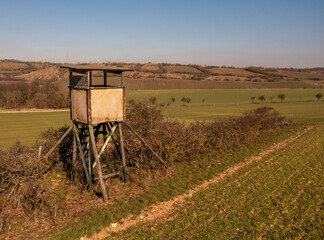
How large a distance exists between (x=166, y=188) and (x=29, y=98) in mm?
61860

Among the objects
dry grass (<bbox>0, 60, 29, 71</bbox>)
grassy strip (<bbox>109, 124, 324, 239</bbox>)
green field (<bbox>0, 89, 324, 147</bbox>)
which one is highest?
dry grass (<bbox>0, 60, 29, 71</bbox>)

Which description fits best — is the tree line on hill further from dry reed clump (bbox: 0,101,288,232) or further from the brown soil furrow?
the brown soil furrow

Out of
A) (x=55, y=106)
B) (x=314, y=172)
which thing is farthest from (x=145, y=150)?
(x=55, y=106)

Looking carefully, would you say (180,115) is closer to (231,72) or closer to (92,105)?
(92,105)

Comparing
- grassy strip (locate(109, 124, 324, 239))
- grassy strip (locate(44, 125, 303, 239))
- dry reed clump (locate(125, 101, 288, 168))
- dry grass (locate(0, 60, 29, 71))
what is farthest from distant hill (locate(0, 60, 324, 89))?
grassy strip (locate(109, 124, 324, 239))

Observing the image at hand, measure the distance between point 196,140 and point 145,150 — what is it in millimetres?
3670

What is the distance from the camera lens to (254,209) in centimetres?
919

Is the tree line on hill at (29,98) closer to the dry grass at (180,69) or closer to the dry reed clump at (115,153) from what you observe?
the dry reed clump at (115,153)

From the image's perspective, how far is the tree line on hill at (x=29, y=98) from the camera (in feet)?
197

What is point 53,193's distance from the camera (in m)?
10.6

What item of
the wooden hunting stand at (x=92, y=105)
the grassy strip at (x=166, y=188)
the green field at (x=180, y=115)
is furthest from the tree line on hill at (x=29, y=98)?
the wooden hunting stand at (x=92, y=105)

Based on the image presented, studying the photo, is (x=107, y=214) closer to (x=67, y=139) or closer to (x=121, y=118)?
(x=121, y=118)

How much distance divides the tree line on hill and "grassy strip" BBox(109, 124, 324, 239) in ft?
184

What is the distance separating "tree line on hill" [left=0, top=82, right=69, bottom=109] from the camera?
6013cm
